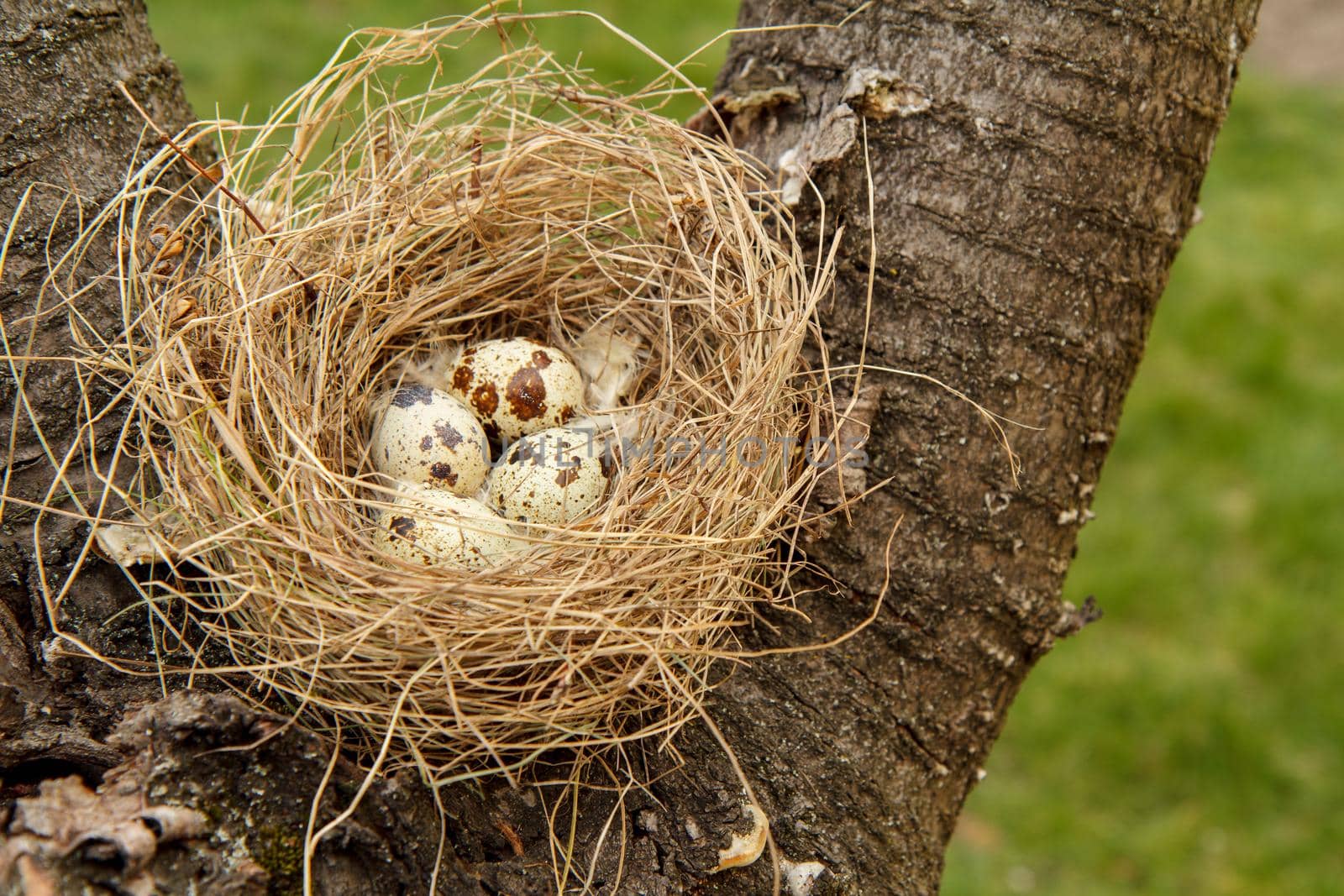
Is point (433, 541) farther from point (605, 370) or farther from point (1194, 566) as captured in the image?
point (1194, 566)

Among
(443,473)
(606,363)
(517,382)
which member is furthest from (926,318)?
(443,473)

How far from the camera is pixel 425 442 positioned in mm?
2037

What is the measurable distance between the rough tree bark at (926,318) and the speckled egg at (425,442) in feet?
1.83

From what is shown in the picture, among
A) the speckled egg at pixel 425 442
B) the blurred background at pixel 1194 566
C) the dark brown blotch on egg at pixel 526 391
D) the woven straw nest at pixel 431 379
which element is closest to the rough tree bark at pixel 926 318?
the woven straw nest at pixel 431 379

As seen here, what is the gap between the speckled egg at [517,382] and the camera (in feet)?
7.04

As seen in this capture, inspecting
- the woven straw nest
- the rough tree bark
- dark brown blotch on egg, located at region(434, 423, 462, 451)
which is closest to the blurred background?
the rough tree bark

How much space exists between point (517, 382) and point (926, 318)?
0.86 meters

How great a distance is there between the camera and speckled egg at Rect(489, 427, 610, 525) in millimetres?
2004

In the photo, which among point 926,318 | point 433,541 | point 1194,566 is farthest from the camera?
point 1194,566

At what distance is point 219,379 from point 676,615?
2.65ft

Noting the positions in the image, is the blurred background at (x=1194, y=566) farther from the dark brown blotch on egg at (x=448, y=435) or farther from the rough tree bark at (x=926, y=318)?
the dark brown blotch on egg at (x=448, y=435)

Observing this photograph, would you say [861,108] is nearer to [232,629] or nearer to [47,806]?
[232,629]

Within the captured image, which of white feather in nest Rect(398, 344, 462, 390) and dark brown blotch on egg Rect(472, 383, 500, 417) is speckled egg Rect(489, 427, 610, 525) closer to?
dark brown blotch on egg Rect(472, 383, 500, 417)

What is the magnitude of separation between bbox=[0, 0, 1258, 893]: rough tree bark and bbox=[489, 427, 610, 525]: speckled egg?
520 mm
